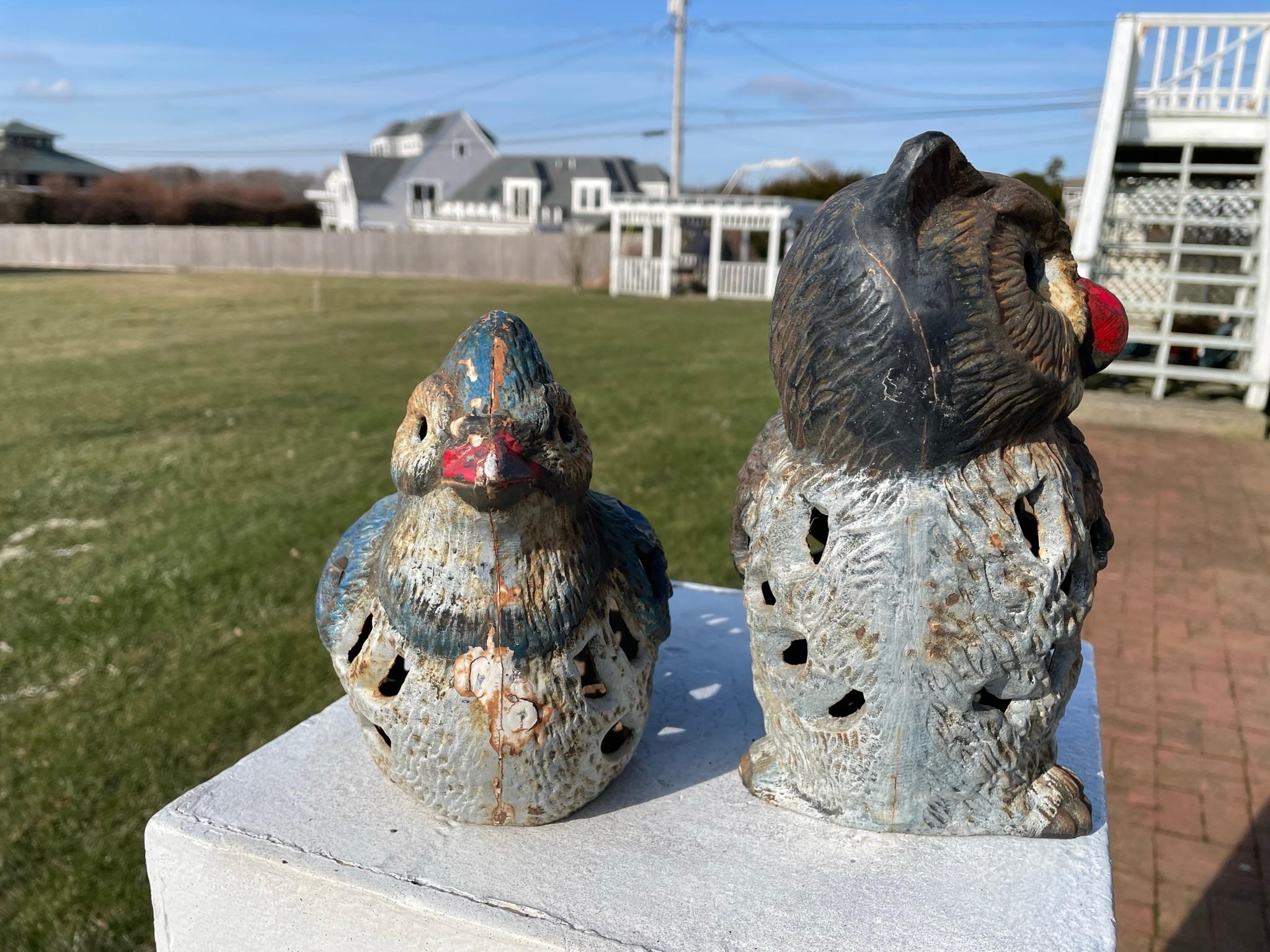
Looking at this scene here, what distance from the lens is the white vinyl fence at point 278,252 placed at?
1186 inches

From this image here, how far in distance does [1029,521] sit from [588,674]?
92 cm

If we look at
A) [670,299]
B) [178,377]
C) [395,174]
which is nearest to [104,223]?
[395,174]

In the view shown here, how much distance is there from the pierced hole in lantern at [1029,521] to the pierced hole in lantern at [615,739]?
0.87m

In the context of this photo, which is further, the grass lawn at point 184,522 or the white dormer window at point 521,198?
the white dormer window at point 521,198

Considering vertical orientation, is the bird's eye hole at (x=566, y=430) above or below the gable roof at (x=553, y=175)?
below

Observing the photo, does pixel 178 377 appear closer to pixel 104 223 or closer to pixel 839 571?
pixel 839 571

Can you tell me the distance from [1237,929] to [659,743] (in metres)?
2.07

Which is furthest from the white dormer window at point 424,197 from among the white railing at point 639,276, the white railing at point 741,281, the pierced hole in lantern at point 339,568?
the pierced hole in lantern at point 339,568

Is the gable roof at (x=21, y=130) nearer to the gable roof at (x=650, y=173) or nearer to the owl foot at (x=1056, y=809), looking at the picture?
the gable roof at (x=650, y=173)

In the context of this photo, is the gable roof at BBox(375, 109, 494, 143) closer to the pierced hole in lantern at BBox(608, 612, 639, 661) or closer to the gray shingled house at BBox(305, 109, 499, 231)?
the gray shingled house at BBox(305, 109, 499, 231)

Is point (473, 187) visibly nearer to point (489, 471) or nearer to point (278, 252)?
point (278, 252)

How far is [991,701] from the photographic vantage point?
5.97 feet

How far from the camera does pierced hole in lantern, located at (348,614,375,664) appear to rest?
1898 millimetres

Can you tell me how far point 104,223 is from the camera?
40.4m
